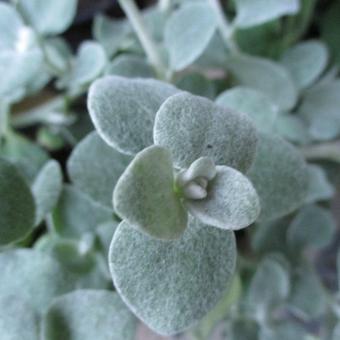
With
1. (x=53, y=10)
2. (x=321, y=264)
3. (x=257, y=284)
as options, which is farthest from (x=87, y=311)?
(x=321, y=264)

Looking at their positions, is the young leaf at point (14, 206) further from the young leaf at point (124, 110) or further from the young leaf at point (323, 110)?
the young leaf at point (323, 110)

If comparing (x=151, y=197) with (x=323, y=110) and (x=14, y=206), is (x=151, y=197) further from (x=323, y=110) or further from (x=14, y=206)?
(x=323, y=110)

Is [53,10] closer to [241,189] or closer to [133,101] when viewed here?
[133,101]

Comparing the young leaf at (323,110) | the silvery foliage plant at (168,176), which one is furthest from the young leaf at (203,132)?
the young leaf at (323,110)

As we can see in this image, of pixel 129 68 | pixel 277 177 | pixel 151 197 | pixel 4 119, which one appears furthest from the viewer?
pixel 4 119

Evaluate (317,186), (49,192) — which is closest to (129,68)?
(49,192)

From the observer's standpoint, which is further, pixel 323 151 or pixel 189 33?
pixel 323 151

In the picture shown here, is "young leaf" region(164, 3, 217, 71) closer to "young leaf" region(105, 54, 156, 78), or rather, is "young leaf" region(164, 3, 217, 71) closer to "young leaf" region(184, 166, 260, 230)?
"young leaf" region(105, 54, 156, 78)
